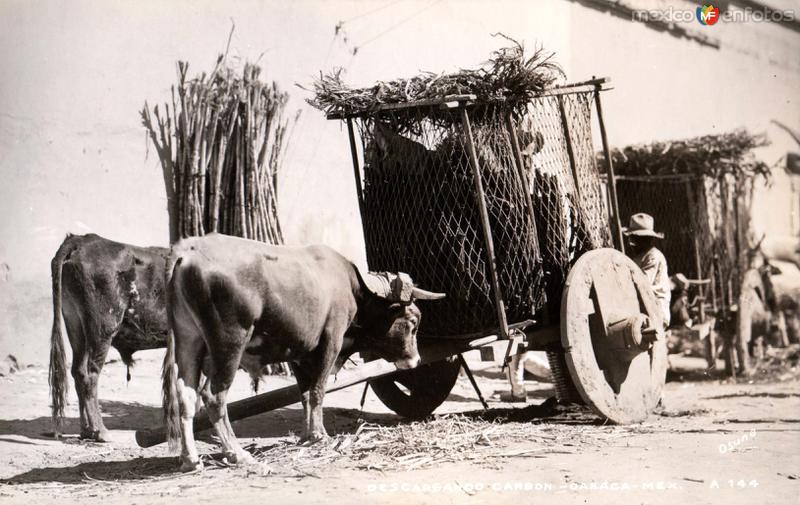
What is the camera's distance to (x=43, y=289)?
27.9 feet

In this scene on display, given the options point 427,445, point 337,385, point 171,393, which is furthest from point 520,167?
Result: point 171,393

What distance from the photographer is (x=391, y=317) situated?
677 cm

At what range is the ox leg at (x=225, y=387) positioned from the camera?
5.64 m

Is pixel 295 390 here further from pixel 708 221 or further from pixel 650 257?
pixel 708 221

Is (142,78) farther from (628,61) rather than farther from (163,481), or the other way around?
(628,61)

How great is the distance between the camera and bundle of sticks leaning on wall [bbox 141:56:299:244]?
9352mm

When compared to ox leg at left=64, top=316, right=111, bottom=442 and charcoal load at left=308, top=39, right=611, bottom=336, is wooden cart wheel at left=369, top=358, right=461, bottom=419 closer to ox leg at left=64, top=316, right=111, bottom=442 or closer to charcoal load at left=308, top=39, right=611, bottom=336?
charcoal load at left=308, top=39, right=611, bottom=336

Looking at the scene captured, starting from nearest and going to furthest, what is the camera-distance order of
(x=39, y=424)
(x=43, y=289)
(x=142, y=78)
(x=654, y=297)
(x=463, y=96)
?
(x=463, y=96), (x=39, y=424), (x=654, y=297), (x=43, y=289), (x=142, y=78)

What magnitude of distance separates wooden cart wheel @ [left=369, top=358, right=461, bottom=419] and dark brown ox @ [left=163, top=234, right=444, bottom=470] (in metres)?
1.19

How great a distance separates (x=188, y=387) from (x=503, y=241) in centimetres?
255

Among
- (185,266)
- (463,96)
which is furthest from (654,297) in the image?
(185,266)

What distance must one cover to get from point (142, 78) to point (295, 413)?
3.58 m

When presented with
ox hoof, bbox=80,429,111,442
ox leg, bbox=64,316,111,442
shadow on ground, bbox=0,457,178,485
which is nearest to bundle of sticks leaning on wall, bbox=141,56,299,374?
ox leg, bbox=64,316,111,442

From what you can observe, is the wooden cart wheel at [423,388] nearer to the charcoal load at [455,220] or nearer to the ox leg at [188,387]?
the charcoal load at [455,220]
